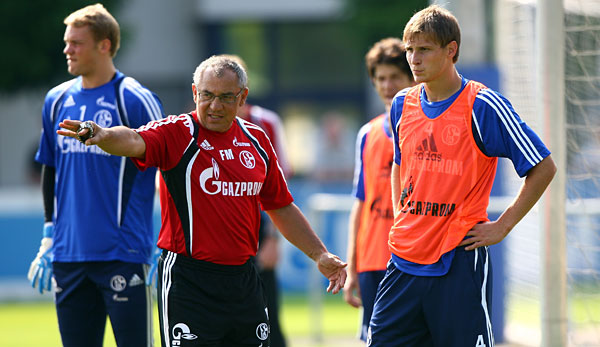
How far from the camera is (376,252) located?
607 centimetres

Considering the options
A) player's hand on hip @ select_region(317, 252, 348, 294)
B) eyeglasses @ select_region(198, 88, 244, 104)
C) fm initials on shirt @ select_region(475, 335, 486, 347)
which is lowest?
fm initials on shirt @ select_region(475, 335, 486, 347)

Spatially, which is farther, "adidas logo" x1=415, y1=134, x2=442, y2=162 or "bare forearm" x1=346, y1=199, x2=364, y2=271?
"bare forearm" x1=346, y1=199, x2=364, y2=271

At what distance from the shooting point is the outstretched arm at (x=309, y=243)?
508 cm


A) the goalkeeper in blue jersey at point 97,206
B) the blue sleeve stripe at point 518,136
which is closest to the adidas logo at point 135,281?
the goalkeeper in blue jersey at point 97,206

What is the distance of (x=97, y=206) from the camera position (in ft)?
18.3

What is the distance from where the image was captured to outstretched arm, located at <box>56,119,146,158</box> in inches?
172

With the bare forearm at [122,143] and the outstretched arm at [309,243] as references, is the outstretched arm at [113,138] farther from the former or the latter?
the outstretched arm at [309,243]

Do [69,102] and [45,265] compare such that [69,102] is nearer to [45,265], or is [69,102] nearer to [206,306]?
[45,265]

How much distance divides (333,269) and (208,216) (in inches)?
30.1

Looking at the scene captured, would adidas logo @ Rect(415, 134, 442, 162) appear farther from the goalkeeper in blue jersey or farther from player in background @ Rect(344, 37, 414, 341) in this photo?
the goalkeeper in blue jersey

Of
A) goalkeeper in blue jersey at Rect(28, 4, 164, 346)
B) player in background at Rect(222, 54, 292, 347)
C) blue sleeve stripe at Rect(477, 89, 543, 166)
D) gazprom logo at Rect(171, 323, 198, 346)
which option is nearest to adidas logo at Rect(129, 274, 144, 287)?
goalkeeper in blue jersey at Rect(28, 4, 164, 346)

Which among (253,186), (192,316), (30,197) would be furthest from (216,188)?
(30,197)

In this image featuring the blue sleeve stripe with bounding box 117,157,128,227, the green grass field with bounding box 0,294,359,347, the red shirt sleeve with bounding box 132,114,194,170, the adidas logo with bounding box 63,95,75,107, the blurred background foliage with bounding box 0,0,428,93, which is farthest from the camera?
the blurred background foliage with bounding box 0,0,428,93

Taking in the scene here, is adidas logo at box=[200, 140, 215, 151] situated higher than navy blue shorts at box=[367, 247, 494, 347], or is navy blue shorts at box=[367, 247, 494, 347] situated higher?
adidas logo at box=[200, 140, 215, 151]
